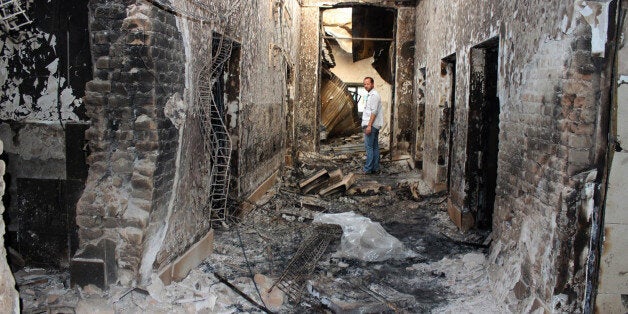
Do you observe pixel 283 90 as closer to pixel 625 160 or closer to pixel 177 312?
pixel 177 312

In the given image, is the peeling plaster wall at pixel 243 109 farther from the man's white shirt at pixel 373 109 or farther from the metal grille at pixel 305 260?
the man's white shirt at pixel 373 109

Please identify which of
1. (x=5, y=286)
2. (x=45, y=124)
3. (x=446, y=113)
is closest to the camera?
(x=5, y=286)

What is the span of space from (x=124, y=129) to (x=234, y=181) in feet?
8.44

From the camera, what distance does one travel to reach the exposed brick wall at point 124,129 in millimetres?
3531

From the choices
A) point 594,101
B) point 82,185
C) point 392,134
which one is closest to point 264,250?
point 82,185

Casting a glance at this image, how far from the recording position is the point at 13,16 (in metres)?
3.67

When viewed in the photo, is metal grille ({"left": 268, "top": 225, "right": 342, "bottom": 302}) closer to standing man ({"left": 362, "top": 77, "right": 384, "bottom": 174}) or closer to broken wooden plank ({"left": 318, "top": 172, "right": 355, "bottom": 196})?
broken wooden plank ({"left": 318, "top": 172, "right": 355, "bottom": 196})

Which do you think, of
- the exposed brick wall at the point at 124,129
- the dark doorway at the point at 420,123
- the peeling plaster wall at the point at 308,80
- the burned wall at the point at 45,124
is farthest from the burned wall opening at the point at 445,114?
the burned wall at the point at 45,124

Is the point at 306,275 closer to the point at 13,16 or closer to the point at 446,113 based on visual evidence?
the point at 13,16

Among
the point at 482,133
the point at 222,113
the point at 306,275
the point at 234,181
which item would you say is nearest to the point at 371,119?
the point at 482,133

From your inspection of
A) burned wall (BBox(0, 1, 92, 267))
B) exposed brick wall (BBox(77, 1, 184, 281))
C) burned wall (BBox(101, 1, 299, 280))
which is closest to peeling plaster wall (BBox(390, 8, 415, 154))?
burned wall (BBox(101, 1, 299, 280))

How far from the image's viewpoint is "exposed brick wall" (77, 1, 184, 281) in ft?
11.6

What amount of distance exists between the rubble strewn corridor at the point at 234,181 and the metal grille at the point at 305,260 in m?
0.03

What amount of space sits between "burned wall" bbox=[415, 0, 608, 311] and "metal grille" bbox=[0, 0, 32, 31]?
3.84 m
